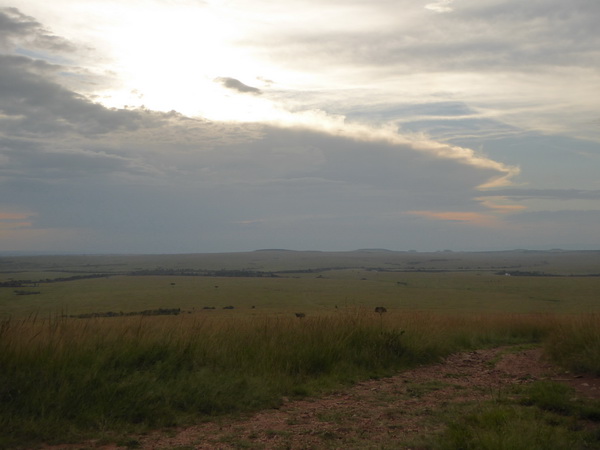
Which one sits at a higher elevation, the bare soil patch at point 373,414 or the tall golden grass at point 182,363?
the tall golden grass at point 182,363

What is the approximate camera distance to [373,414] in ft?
22.7

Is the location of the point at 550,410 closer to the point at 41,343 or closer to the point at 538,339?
the point at 41,343

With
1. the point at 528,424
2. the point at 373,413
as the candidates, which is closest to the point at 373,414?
the point at 373,413

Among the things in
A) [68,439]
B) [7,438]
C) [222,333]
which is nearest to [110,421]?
[68,439]

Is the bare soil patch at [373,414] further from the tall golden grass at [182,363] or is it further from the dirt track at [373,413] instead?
the tall golden grass at [182,363]

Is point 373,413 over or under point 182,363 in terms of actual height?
under

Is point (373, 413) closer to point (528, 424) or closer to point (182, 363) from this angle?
point (528, 424)

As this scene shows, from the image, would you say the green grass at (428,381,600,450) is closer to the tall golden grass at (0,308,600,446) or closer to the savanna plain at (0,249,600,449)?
the savanna plain at (0,249,600,449)

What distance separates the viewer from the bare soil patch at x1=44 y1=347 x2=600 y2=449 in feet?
18.9

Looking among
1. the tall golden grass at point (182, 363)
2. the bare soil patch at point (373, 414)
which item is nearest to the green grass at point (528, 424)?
the bare soil patch at point (373, 414)

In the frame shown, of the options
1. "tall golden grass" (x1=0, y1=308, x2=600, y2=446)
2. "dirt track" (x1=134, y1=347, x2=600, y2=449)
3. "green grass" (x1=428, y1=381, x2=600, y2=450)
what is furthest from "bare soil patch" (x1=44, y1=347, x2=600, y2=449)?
"tall golden grass" (x1=0, y1=308, x2=600, y2=446)

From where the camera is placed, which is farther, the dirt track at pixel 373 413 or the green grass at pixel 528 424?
the dirt track at pixel 373 413

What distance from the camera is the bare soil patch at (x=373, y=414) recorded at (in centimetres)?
577

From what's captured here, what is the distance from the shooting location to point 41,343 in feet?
25.1
